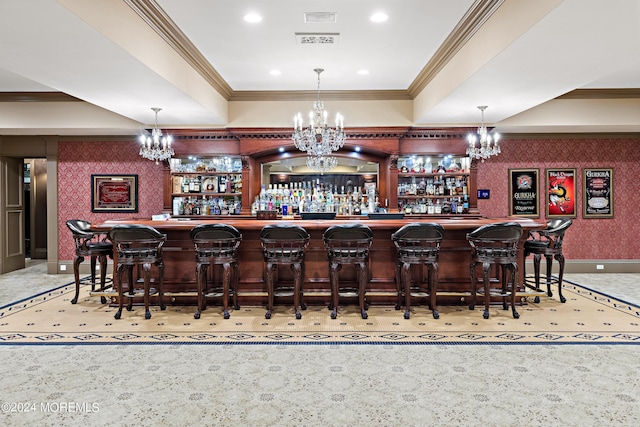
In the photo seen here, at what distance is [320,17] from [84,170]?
624cm

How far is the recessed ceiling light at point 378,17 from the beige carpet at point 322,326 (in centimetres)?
330

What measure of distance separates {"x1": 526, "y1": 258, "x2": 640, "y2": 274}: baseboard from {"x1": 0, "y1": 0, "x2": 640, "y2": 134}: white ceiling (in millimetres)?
3305

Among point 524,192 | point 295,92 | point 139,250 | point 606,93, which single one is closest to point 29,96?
point 139,250

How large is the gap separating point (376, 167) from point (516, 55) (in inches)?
174

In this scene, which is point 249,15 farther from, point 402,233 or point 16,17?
point 402,233

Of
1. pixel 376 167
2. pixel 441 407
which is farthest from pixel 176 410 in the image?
→ pixel 376 167

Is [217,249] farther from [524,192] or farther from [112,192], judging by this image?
[524,192]

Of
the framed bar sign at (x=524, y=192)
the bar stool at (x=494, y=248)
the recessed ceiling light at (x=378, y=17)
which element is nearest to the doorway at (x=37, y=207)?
the recessed ceiling light at (x=378, y=17)

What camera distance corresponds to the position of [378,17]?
4.54m

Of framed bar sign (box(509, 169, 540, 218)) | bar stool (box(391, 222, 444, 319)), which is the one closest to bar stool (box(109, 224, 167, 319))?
bar stool (box(391, 222, 444, 319))

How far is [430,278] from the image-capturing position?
5.02 meters

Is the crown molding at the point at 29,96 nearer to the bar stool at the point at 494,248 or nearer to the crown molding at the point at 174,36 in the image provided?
the crown molding at the point at 174,36

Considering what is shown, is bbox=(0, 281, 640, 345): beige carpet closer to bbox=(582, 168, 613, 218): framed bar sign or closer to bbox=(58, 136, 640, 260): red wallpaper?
bbox=(58, 136, 640, 260): red wallpaper

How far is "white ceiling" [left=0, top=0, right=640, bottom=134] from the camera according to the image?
348 cm
